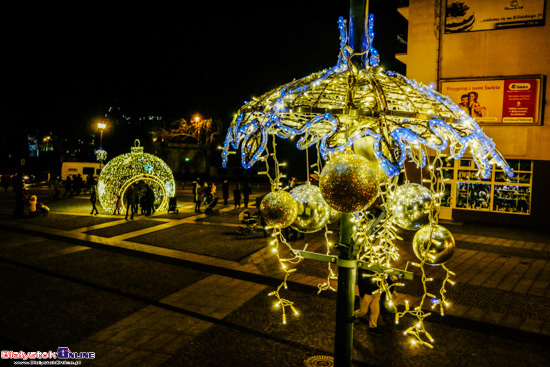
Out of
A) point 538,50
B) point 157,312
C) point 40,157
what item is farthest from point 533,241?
point 40,157

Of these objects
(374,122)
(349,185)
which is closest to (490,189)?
(374,122)

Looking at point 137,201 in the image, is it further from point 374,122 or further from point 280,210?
→ point 374,122

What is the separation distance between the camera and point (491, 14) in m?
15.6

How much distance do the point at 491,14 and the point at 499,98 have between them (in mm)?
3524

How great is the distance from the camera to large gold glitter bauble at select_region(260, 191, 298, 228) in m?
3.75

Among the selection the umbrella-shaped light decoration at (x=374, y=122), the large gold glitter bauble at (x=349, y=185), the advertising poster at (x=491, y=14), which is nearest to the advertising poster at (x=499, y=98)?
the advertising poster at (x=491, y=14)

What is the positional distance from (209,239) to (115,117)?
46749 mm

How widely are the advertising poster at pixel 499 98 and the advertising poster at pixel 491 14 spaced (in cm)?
226

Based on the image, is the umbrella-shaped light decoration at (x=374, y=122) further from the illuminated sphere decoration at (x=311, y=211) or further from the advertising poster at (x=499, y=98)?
the advertising poster at (x=499, y=98)

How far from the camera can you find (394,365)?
16.8 ft

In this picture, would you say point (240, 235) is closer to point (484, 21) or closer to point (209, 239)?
point (209, 239)

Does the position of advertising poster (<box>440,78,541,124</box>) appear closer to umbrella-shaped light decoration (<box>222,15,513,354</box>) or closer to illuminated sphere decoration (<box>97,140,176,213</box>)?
umbrella-shaped light decoration (<box>222,15,513,354</box>)

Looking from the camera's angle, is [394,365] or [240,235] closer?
[394,365]

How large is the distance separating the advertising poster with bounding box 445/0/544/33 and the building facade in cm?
3
